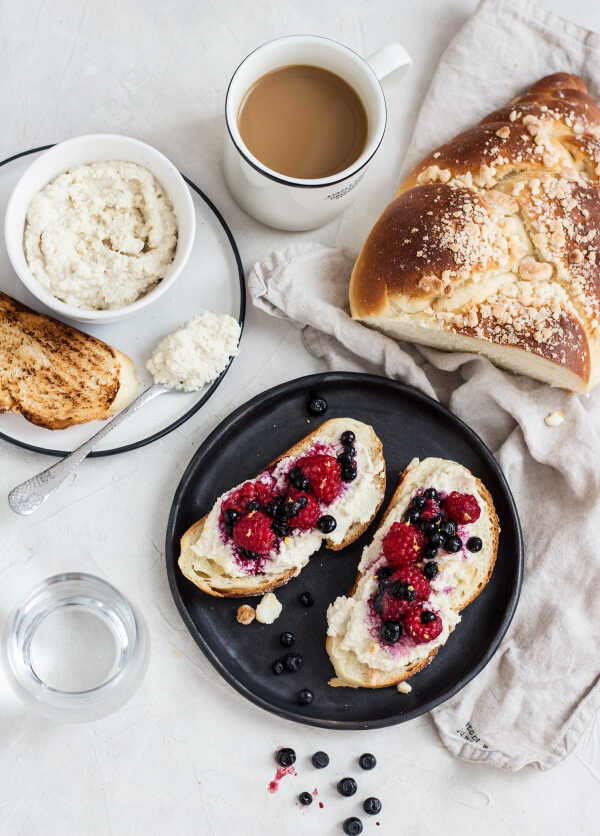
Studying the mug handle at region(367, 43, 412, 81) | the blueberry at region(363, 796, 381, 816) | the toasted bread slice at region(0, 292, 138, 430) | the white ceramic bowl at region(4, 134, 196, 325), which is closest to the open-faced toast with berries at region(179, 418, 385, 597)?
the toasted bread slice at region(0, 292, 138, 430)

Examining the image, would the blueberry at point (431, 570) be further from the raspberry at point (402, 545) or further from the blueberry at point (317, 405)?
the blueberry at point (317, 405)

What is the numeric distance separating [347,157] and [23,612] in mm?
1555

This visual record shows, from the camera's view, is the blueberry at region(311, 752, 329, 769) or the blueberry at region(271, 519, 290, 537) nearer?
the blueberry at region(271, 519, 290, 537)

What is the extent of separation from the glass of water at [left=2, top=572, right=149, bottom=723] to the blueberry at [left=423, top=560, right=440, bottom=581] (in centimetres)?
82

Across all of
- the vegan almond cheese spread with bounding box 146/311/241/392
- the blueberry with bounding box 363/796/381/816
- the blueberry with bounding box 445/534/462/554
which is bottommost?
the blueberry with bounding box 363/796/381/816

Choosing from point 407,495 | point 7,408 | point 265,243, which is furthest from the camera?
point 265,243

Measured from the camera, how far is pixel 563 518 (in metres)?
2.29

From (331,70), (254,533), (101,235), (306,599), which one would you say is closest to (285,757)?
(306,599)

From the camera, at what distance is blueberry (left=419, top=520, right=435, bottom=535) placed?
2.10 meters

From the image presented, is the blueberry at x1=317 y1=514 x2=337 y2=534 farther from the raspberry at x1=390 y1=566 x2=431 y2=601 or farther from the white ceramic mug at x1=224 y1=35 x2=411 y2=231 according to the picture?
the white ceramic mug at x1=224 y1=35 x2=411 y2=231

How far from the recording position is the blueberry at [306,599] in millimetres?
2184

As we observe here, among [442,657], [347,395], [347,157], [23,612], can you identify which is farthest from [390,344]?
[23,612]

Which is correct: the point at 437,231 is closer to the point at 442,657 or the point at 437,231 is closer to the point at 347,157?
the point at 347,157

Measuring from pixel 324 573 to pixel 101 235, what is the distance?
112cm
